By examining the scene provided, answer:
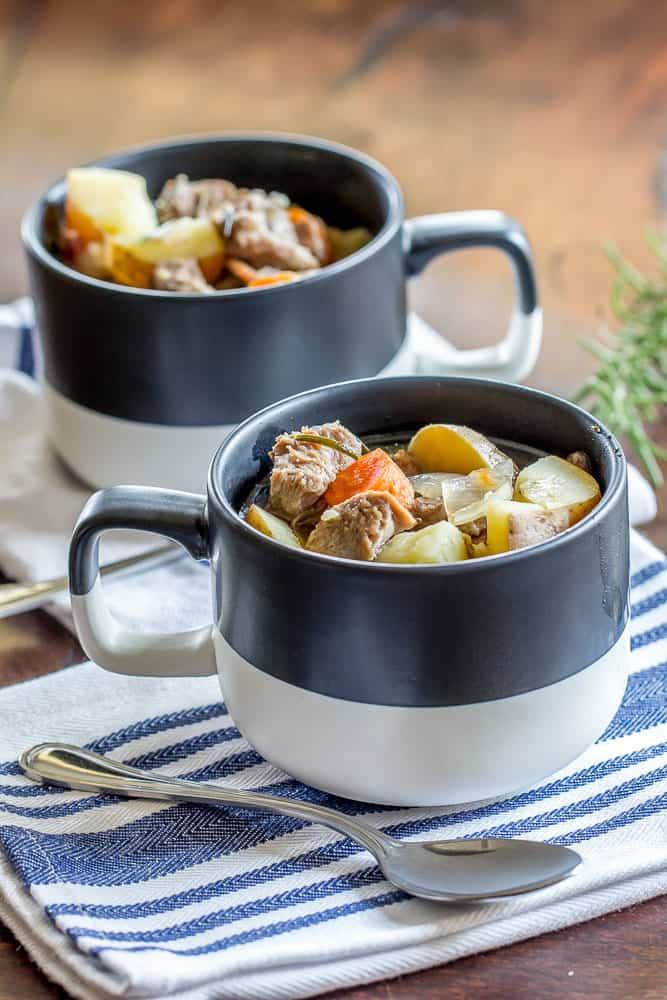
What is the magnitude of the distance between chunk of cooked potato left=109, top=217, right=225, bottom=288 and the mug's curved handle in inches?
17.2

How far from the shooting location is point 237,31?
118 inches

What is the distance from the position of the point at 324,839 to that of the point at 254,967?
0.14 meters

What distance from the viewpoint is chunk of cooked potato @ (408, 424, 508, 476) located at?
1.05m

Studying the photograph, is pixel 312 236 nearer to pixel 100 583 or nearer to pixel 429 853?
pixel 100 583

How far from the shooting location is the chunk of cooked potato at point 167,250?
1423 mm

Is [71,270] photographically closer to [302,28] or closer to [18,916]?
[18,916]

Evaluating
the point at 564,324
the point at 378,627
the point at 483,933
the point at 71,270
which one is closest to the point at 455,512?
the point at 378,627

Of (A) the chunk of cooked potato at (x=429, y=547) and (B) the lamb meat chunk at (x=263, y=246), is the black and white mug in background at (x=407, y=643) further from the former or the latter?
(B) the lamb meat chunk at (x=263, y=246)

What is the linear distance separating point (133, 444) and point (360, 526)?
50cm

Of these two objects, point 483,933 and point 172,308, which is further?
point 172,308

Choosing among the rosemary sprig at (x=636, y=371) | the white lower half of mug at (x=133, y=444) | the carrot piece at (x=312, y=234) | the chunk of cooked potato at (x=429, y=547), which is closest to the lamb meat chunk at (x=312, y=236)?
the carrot piece at (x=312, y=234)

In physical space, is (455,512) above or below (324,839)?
above

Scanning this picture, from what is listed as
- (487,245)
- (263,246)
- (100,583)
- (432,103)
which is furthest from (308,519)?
(432,103)

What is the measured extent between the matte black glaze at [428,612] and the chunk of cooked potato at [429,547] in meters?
0.06
